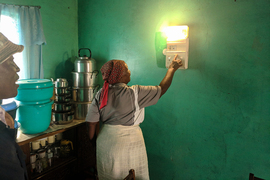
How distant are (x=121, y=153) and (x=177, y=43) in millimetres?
1103

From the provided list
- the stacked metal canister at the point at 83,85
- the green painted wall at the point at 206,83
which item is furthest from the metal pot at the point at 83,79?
the green painted wall at the point at 206,83

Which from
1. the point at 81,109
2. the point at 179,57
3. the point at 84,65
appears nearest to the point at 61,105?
Result: the point at 81,109

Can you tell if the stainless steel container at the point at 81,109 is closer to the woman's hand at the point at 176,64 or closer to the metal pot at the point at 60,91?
the metal pot at the point at 60,91

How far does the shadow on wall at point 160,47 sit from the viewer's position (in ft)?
6.20

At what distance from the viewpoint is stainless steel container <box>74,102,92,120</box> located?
7.22 ft

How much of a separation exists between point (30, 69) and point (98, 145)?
1.19 meters

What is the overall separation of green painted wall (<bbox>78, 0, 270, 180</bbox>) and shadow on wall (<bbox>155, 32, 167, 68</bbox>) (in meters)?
0.01

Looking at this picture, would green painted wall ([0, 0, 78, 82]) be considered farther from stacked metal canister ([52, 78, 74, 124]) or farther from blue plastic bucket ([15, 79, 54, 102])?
blue plastic bucket ([15, 79, 54, 102])

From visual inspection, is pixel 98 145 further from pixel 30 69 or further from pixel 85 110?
pixel 30 69

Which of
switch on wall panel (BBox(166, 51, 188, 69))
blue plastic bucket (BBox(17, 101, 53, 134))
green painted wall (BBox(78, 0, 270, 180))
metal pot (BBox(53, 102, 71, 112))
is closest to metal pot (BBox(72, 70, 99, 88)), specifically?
metal pot (BBox(53, 102, 71, 112))

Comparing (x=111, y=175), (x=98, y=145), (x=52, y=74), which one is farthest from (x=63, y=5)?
(x=111, y=175)

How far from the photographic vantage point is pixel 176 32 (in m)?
1.75

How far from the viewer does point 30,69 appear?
2.08 m

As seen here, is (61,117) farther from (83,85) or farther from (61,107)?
(83,85)
